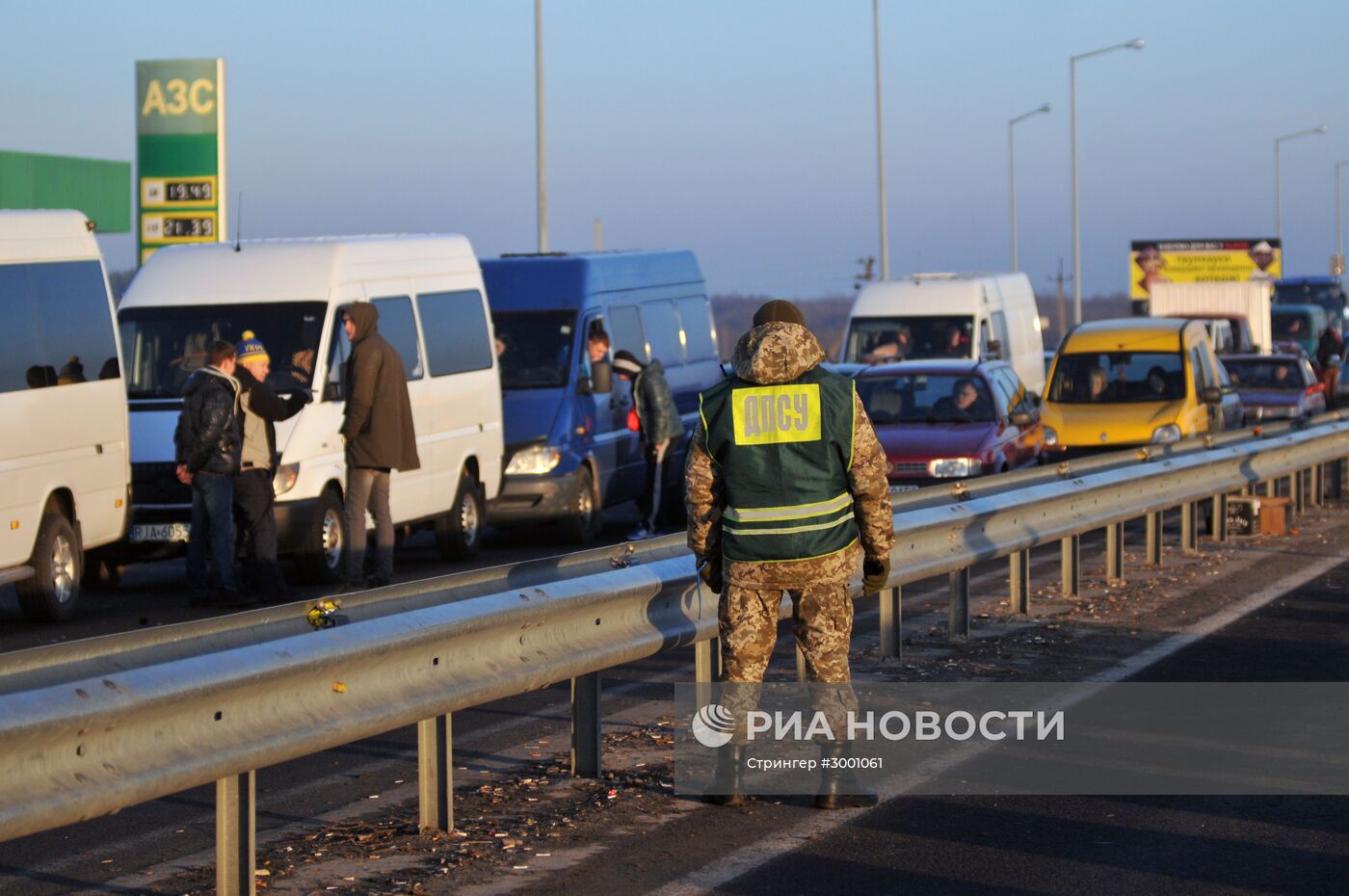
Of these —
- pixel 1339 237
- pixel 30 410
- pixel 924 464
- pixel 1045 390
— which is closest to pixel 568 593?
pixel 30 410

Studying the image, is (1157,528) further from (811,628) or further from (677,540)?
(811,628)

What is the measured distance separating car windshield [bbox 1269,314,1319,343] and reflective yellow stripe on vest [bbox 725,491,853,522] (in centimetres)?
5224

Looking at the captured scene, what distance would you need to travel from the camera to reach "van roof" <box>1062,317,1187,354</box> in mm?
22125

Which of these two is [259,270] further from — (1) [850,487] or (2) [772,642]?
(1) [850,487]

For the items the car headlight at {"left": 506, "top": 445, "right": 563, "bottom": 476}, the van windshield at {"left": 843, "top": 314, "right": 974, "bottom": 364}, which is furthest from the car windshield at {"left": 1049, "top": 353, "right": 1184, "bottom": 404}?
the car headlight at {"left": 506, "top": 445, "right": 563, "bottom": 476}

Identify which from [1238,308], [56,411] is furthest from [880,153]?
[56,411]

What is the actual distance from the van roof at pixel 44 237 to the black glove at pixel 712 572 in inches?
298

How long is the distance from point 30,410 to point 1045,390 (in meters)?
12.5

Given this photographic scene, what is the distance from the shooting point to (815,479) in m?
6.90

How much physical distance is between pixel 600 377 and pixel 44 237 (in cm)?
601

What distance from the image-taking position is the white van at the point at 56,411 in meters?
12.9

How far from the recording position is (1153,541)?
1494 centimetres

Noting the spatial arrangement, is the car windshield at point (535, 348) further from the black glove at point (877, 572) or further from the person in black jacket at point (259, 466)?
the black glove at point (877, 572)

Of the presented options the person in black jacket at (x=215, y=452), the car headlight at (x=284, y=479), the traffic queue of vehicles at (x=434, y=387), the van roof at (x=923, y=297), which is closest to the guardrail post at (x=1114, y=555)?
the traffic queue of vehicles at (x=434, y=387)
